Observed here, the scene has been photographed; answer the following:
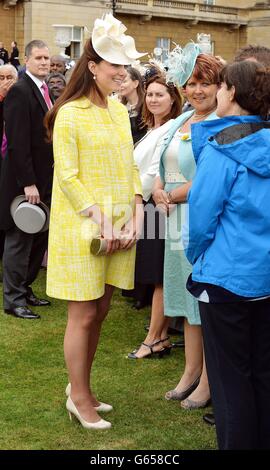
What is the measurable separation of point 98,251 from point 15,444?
1045 mm

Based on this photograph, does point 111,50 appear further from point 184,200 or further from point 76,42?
point 76,42

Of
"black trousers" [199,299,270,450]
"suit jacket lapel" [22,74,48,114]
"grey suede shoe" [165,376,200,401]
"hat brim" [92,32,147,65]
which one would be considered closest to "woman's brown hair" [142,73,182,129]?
"suit jacket lapel" [22,74,48,114]

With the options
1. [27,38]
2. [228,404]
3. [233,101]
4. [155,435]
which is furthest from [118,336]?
[27,38]

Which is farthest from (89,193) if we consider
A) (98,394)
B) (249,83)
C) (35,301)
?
(35,301)

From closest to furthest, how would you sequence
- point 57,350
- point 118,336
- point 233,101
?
point 233,101 < point 57,350 < point 118,336

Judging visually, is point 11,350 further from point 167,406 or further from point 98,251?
point 98,251

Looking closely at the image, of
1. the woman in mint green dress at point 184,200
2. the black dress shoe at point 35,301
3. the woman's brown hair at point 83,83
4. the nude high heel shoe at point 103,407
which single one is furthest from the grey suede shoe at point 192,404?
the black dress shoe at point 35,301

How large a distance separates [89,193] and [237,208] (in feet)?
3.34

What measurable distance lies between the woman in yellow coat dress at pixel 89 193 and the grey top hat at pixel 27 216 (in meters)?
2.22

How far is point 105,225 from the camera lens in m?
4.16

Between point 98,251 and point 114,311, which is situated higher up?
point 98,251

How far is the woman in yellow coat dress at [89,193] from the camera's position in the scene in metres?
4.11

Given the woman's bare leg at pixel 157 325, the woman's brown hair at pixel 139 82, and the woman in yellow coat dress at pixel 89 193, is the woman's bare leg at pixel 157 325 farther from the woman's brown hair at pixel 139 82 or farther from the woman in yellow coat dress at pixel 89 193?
the woman's brown hair at pixel 139 82

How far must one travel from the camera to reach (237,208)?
11.0ft
